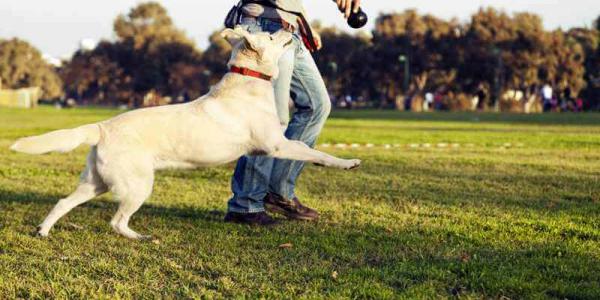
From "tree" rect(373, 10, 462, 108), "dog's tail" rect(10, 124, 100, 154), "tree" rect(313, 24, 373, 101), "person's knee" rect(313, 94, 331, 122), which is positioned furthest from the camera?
"tree" rect(313, 24, 373, 101)

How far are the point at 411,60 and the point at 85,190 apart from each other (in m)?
62.9

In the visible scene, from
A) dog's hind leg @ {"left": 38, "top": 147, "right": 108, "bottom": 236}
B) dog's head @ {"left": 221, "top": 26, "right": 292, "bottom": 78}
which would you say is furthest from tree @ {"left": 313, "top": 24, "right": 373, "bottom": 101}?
dog's hind leg @ {"left": 38, "top": 147, "right": 108, "bottom": 236}

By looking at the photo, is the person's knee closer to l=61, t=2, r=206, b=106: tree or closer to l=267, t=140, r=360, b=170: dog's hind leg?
l=267, t=140, r=360, b=170: dog's hind leg

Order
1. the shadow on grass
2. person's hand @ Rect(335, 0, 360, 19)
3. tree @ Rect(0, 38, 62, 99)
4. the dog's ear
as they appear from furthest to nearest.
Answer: tree @ Rect(0, 38, 62, 99)
person's hand @ Rect(335, 0, 360, 19)
the dog's ear
the shadow on grass

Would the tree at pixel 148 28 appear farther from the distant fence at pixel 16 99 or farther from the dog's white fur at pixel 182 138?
the dog's white fur at pixel 182 138

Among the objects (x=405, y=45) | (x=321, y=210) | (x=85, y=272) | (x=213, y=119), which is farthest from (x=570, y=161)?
(x=405, y=45)

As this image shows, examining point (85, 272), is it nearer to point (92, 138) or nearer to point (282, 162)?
point (92, 138)

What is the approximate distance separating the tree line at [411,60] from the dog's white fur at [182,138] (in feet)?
190

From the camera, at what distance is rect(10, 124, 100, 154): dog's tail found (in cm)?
461

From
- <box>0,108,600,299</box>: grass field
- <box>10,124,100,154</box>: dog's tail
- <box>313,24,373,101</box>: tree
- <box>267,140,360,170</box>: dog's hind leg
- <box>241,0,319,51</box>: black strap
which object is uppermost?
<box>313,24,373,101</box>: tree

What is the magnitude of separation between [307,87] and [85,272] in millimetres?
2408

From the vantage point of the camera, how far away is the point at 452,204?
6.45 meters

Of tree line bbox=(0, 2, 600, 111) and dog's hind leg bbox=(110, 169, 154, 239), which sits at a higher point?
tree line bbox=(0, 2, 600, 111)

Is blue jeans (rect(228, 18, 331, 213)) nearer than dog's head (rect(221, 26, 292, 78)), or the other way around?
dog's head (rect(221, 26, 292, 78))
